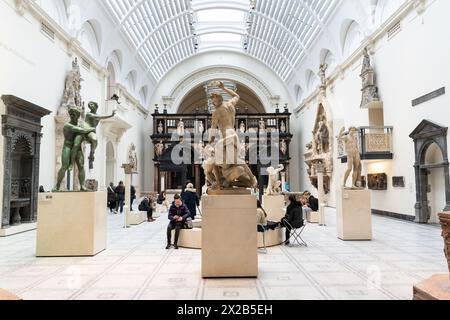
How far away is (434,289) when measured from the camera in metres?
2.83

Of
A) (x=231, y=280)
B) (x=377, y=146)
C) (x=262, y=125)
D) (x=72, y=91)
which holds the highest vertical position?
(x=262, y=125)

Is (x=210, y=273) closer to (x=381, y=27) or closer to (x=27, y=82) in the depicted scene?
(x=27, y=82)

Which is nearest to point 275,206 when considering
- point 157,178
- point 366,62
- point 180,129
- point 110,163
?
point 366,62

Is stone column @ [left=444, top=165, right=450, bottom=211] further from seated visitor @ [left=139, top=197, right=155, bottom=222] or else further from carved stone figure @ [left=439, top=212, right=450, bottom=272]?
seated visitor @ [left=139, top=197, right=155, bottom=222]

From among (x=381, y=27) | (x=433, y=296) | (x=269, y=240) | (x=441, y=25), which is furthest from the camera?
(x=381, y=27)

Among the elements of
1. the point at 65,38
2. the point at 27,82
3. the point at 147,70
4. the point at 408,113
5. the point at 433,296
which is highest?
the point at 147,70

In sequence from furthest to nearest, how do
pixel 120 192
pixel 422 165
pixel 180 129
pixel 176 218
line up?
pixel 180 129
pixel 120 192
pixel 422 165
pixel 176 218

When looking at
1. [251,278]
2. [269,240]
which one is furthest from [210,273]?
[269,240]

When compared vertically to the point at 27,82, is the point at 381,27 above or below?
above

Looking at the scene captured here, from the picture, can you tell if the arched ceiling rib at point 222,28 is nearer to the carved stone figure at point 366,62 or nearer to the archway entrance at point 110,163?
the carved stone figure at point 366,62

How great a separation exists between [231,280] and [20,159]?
9537mm

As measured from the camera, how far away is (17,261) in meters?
6.35

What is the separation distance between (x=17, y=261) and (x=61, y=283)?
7.05 ft

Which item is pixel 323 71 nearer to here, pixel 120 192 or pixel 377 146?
pixel 377 146
